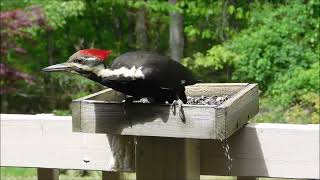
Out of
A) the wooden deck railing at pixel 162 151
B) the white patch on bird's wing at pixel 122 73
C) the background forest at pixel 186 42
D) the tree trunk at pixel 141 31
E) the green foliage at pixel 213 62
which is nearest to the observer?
the wooden deck railing at pixel 162 151

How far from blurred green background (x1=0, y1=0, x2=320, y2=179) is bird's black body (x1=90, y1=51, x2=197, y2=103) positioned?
18.2 ft

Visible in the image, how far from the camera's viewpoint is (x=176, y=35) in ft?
39.0

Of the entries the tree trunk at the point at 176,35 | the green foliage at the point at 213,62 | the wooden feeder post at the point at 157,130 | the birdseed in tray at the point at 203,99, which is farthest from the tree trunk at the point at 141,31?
the wooden feeder post at the point at 157,130

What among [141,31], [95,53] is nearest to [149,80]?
[95,53]

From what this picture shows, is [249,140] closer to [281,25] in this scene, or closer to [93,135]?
[93,135]

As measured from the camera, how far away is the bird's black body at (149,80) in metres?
1.62

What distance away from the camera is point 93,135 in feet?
5.47

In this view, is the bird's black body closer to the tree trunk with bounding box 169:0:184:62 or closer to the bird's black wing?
the bird's black wing

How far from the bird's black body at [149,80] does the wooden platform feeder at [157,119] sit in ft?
0.22

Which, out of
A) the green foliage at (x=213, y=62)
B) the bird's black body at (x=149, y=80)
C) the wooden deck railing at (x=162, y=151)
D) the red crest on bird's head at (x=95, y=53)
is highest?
the red crest on bird's head at (x=95, y=53)

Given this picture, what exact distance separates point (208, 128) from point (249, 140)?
0.15 m

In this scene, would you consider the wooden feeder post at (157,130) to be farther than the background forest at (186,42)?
No

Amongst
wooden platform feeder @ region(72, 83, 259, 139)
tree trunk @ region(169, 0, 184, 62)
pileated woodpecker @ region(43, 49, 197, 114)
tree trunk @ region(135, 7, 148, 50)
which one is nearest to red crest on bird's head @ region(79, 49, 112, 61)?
pileated woodpecker @ region(43, 49, 197, 114)

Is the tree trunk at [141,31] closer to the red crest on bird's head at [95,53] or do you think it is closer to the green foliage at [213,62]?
the green foliage at [213,62]
